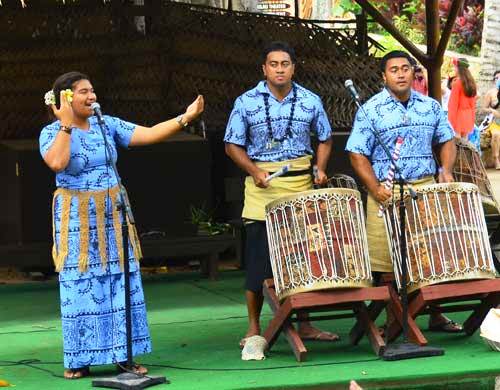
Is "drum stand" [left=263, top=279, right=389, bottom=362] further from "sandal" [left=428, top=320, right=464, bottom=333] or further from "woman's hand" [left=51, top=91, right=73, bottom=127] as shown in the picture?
"woman's hand" [left=51, top=91, right=73, bottom=127]

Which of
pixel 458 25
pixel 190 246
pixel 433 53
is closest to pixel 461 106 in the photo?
pixel 433 53

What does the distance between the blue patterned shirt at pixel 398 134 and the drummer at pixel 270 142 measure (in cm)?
25

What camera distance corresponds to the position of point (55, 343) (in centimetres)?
843

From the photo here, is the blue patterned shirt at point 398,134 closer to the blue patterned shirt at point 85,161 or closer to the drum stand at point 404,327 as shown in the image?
the drum stand at point 404,327

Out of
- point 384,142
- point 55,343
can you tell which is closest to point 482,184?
point 384,142

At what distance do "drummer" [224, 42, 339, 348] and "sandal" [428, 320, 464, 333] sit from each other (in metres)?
1.25

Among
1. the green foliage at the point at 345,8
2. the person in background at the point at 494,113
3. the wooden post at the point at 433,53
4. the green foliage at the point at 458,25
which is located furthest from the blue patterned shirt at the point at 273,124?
the green foliage at the point at 458,25

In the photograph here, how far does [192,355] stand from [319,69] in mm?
5024

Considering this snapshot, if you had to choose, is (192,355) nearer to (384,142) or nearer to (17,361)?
(17,361)

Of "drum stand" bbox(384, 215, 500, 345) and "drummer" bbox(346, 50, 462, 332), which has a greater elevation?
"drummer" bbox(346, 50, 462, 332)

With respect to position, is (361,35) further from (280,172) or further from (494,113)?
(494,113)

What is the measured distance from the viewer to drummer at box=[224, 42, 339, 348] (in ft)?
25.8

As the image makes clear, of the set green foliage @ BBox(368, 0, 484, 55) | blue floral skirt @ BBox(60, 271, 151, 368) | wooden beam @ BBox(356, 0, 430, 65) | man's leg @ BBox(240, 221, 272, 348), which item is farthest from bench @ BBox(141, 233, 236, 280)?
green foliage @ BBox(368, 0, 484, 55)

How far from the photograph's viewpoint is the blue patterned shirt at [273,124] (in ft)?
25.8
